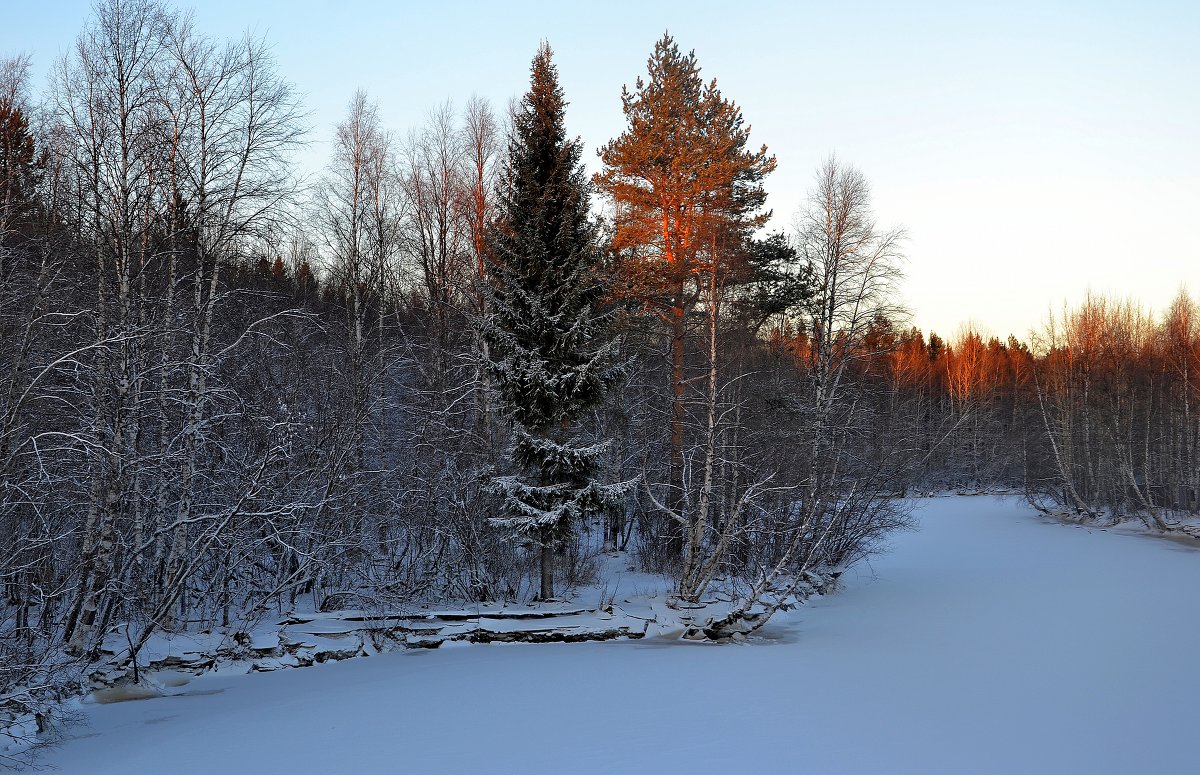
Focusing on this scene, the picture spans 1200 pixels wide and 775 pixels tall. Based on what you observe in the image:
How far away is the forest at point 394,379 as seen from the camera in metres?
10.9

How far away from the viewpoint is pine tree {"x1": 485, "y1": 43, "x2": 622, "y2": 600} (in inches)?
555

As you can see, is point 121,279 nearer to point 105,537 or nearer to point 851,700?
point 105,537

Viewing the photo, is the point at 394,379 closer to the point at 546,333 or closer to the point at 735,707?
the point at 546,333

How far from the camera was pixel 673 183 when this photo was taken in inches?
724

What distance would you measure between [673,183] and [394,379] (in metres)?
8.85

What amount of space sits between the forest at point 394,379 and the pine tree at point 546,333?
2.4 inches

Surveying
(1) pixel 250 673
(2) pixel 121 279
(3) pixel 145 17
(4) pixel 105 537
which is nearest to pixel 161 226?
(2) pixel 121 279

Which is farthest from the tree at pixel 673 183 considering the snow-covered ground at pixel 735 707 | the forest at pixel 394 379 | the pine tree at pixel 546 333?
the snow-covered ground at pixel 735 707

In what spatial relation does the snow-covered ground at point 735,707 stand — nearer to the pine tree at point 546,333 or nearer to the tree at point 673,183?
the pine tree at point 546,333

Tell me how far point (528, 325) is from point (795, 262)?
10785mm

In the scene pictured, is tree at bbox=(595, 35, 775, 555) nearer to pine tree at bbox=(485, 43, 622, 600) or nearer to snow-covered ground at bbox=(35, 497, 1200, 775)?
pine tree at bbox=(485, 43, 622, 600)

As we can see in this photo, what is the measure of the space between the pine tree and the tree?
11.7 feet

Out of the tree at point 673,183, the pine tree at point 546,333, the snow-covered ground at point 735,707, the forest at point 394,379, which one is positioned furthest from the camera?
the tree at point 673,183

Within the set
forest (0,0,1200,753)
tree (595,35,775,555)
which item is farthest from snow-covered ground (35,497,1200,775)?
tree (595,35,775,555)
